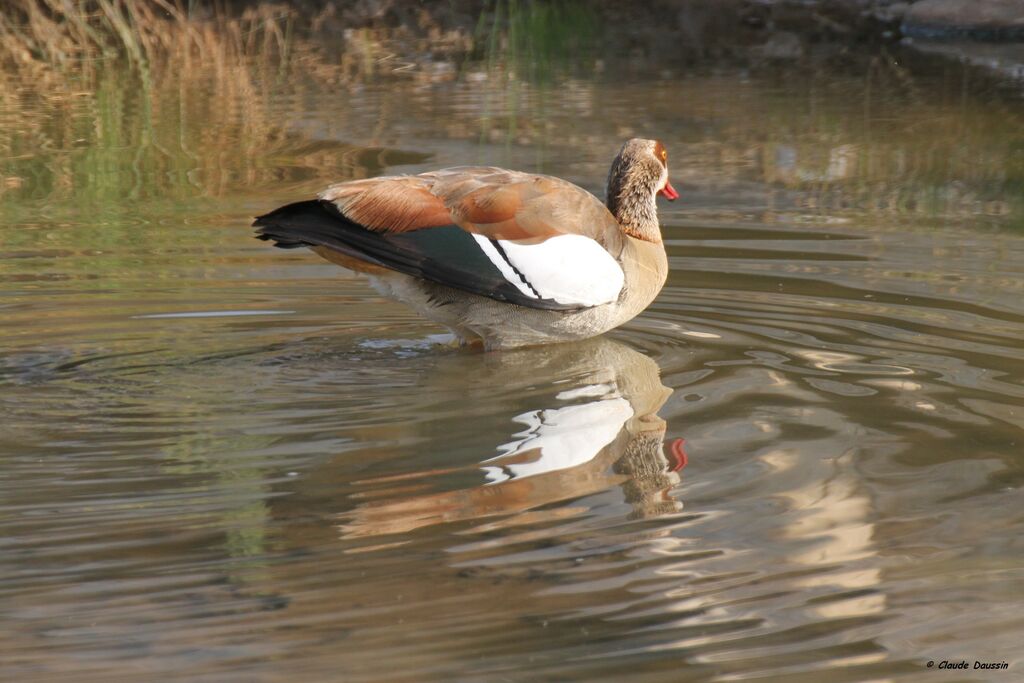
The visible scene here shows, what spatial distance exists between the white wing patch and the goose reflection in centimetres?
32

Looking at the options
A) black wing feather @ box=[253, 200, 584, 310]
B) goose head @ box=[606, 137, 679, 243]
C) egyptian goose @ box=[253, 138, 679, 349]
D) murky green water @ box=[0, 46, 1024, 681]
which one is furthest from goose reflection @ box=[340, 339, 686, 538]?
goose head @ box=[606, 137, 679, 243]

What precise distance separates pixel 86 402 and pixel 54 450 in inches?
23.0

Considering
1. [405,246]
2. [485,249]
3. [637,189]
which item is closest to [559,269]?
[485,249]

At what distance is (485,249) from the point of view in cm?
602

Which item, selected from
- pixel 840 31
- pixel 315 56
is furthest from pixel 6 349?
pixel 840 31

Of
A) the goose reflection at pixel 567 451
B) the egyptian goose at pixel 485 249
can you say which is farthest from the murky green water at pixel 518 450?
the egyptian goose at pixel 485 249

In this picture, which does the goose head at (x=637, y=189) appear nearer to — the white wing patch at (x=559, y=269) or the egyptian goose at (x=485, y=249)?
the egyptian goose at (x=485, y=249)

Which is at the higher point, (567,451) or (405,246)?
(405,246)

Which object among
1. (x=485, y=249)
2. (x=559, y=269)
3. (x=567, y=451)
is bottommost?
(x=567, y=451)

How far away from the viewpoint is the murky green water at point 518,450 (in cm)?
365

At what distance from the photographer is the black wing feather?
18.8ft

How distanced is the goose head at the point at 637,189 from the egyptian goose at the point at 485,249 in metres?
0.37

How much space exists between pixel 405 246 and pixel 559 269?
26.0 inches

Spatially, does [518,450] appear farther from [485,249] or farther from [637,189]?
[637,189]
